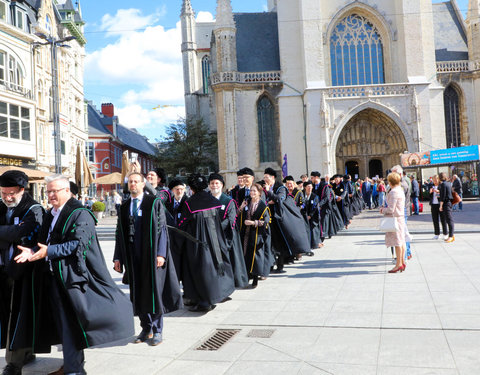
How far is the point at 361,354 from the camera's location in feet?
14.4

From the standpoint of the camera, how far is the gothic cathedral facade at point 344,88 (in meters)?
34.4

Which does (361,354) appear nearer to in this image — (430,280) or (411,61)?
(430,280)

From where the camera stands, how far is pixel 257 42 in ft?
130

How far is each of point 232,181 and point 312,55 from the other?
35.2ft

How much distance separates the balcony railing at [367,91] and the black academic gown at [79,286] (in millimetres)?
31885

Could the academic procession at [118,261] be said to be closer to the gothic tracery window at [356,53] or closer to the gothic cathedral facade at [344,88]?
the gothic cathedral facade at [344,88]

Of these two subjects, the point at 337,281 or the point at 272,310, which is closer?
the point at 272,310

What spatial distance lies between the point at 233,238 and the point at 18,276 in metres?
3.50

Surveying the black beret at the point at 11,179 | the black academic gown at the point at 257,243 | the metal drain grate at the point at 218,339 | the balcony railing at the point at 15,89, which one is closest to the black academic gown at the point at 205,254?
the metal drain grate at the point at 218,339

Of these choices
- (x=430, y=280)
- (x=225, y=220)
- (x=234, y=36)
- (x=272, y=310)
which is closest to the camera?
(x=272, y=310)

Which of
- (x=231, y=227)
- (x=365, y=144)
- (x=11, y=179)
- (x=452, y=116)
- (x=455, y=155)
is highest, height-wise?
(x=452, y=116)

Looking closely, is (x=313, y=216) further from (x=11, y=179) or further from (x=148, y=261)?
(x=11, y=179)

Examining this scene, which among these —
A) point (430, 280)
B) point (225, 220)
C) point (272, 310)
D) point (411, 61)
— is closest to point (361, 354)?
point (272, 310)

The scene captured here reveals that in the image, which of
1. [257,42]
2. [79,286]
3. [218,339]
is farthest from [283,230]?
[257,42]
